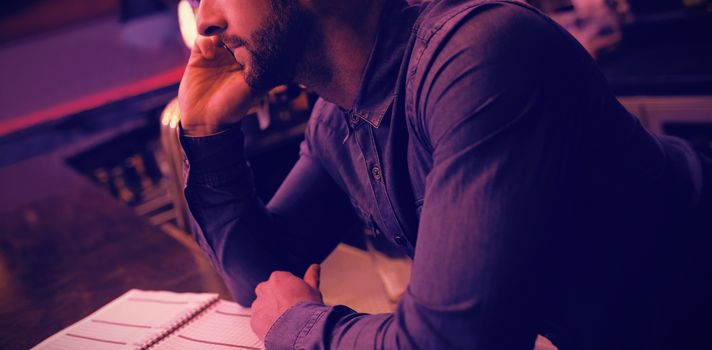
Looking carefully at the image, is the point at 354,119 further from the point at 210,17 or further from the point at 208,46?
the point at 208,46

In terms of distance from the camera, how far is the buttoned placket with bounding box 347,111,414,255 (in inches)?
43.0

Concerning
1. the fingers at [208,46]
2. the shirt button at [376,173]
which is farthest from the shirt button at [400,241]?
the fingers at [208,46]

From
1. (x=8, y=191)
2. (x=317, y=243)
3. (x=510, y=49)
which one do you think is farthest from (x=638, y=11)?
(x=8, y=191)

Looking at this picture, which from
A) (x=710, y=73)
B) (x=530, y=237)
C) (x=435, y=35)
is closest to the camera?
(x=530, y=237)

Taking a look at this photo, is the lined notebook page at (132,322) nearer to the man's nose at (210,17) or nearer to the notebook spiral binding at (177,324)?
the notebook spiral binding at (177,324)

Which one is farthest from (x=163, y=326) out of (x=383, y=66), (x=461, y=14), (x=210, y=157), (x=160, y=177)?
(x=160, y=177)

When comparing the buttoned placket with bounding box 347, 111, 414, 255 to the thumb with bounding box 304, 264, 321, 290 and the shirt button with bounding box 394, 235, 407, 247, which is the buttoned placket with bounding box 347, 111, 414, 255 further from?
the thumb with bounding box 304, 264, 321, 290

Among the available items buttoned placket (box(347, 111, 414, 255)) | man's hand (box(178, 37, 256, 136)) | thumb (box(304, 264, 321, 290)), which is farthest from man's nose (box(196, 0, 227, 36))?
thumb (box(304, 264, 321, 290))

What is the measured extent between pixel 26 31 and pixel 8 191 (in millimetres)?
4317

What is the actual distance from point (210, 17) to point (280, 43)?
0.57ft

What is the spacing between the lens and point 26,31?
6457mm

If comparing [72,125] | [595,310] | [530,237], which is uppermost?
[530,237]

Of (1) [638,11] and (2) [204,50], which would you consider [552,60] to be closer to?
(2) [204,50]

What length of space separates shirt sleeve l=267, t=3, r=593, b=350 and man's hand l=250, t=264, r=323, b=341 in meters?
0.22
